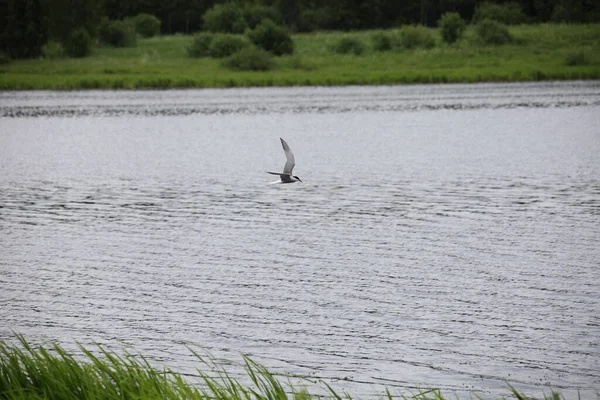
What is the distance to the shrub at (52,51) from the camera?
3871 inches

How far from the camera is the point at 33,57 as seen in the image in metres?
98.5

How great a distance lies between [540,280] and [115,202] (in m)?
15.8

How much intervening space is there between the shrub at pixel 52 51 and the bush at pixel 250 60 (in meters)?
20.9

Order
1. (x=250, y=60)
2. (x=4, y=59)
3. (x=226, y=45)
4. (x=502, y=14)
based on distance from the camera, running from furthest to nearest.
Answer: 1. (x=502, y=14)
2. (x=4, y=59)
3. (x=226, y=45)
4. (x=250, y=60)

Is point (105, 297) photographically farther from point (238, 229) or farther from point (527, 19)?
point (527, 19)

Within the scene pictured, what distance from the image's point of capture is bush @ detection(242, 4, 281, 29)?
114 metres

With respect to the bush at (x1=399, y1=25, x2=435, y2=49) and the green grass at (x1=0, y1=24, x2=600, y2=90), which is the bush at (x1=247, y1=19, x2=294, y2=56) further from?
the bush at (x1=399, y1=25, x2=435, y2=49)

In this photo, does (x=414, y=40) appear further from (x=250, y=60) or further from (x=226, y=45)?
(x=226, y=45)

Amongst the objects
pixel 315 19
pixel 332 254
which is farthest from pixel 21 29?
pixel 332 254

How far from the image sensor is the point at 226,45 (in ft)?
298

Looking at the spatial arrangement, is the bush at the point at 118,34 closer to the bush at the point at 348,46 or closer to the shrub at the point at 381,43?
the bush at the point at 348,46

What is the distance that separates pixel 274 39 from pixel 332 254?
234ft

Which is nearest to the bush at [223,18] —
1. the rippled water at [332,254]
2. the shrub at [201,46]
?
the shrub at [201,46]

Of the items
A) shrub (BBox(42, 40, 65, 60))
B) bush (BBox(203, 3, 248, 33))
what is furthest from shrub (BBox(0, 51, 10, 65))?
bush (BBox(203, 3, 248, 33))
